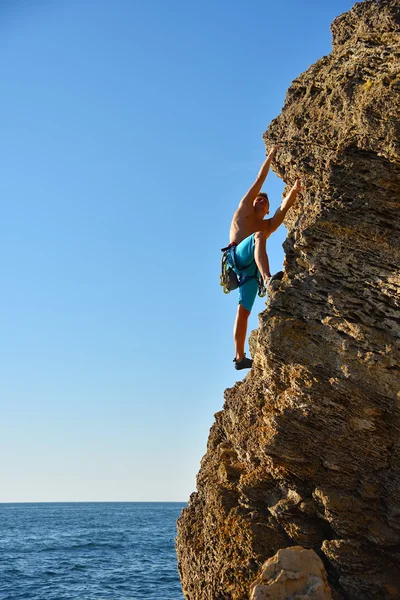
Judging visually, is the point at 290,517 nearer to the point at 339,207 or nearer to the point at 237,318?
the point at 237,318

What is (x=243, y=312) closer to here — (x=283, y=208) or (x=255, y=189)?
(x=283, y=208)

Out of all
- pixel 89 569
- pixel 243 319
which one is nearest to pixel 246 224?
pixel 243 319

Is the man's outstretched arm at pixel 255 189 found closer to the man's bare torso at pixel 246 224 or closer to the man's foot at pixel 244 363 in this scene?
the man's bare torso at pixel 246 224

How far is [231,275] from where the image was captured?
10.9m

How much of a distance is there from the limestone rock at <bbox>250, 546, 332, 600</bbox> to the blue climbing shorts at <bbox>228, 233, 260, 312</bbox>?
12.8 ft

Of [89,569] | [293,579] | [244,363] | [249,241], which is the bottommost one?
[89,569]

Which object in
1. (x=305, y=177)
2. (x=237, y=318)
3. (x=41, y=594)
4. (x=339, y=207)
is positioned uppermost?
(x=305, y=177)

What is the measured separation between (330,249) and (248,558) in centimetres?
470

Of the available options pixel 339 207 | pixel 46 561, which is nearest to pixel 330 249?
pixel 339 207

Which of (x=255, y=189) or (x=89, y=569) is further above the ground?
(x=255, y=189)

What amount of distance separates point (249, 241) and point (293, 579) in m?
4.94

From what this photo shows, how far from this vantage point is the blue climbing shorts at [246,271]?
10.6 metres

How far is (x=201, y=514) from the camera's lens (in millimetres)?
11352

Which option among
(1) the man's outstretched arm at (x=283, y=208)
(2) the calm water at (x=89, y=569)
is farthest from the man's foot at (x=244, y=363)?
(2) the calm water at (x=89, y=569)
